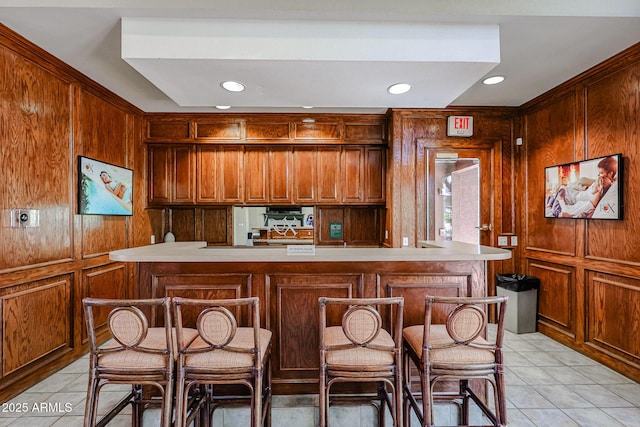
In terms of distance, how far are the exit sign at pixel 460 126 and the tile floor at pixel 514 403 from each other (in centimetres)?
250

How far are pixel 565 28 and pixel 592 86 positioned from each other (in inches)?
42.4

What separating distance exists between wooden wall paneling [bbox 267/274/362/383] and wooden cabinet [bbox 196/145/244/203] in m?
2.36

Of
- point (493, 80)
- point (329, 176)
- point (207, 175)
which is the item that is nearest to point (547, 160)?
point (493, 80)

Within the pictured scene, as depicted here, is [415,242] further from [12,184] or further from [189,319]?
[12,184]

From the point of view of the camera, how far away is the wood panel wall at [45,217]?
2.31 meters

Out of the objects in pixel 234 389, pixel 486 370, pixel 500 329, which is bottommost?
pixel 234 389

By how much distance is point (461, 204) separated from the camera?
3951 millimetres

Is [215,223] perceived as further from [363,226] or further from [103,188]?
[363,226]

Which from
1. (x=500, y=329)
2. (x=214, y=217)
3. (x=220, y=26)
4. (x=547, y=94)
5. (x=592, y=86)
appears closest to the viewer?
(x=500, y=329)

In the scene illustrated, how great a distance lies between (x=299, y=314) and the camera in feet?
6.99

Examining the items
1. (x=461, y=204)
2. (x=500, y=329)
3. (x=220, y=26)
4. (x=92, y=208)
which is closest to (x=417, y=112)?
(x=461, y=204)

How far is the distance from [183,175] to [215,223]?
795 mm

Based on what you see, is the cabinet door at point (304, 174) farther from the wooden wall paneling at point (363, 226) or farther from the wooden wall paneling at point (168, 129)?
the wooden wall paneling at point (168, 129)

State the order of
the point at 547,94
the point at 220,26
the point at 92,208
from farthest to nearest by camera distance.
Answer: the point at 547,94, the point at 92,208, the point at 220,26
